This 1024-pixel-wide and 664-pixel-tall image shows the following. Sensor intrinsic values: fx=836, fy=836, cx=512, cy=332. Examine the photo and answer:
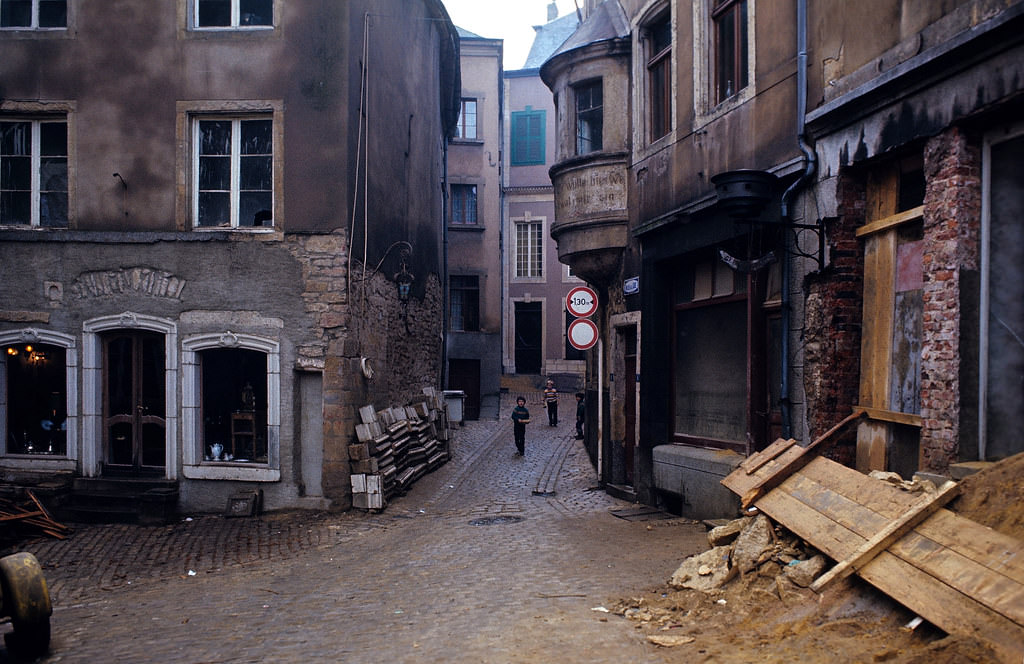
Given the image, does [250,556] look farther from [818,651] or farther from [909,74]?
[909,74]

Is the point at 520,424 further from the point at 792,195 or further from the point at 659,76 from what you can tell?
the point at 792,195

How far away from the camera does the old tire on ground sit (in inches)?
245

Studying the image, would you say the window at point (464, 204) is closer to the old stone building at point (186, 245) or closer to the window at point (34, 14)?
the old stone building at point (186, 245)

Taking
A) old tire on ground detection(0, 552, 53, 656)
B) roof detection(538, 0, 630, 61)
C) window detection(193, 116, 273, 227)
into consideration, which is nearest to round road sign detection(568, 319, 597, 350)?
roof detection(538, 0, 630, 61)

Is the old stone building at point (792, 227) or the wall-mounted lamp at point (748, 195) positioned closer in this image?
the old stone building at point (792, 227)

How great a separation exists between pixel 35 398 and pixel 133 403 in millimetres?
1613

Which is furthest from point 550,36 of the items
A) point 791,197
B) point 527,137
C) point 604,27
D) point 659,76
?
point 791,197

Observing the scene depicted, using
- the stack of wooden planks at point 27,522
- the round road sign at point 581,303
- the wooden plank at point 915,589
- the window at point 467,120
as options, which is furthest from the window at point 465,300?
the wooden plank at point 915,589

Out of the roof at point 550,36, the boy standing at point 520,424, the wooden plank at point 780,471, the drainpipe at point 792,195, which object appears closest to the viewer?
the wooden plank at point 780,471

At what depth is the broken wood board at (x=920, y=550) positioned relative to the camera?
4105 millimetres

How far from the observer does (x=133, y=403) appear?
1266 cm

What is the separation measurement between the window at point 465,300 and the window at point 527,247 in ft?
13.9

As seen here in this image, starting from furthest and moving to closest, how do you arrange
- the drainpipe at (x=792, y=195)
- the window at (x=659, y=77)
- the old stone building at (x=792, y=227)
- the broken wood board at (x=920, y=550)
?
the window at (x=659, y=77) < the drainpipe at (x=792, y=195) < the old stone building at (x=792, y=227) < the broken wood board at (x=920, y=550)

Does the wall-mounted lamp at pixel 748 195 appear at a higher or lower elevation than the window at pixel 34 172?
lower
